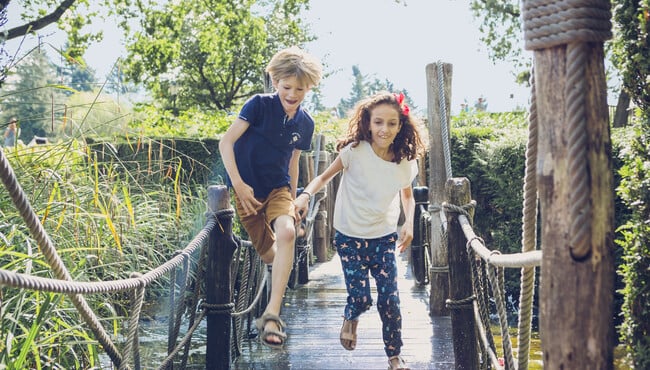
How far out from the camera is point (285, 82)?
156 inches

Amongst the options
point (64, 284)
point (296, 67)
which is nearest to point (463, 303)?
point (296, 67)

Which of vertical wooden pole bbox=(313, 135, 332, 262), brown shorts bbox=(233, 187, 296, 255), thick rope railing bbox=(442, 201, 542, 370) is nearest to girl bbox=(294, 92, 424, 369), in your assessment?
brown shorts bbox=(233, 187, 296, 255)

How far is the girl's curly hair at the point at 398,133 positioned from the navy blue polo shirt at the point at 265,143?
0.38 metres

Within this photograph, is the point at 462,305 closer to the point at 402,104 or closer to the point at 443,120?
the point at 402,104

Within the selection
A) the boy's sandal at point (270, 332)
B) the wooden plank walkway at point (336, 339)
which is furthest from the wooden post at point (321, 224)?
the boy's sandal at point (270, 332)

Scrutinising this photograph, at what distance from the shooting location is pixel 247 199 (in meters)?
3.97

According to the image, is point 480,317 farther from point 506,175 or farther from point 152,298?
point 506,175

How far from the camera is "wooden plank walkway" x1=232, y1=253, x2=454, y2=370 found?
4.66m

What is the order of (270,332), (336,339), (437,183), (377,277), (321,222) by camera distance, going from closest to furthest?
(270,332) < (377,277) < (336,339) < (437,183) < (321,222)

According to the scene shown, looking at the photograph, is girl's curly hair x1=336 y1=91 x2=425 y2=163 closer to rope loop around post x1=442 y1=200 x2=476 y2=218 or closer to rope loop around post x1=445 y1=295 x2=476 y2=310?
rope loop around post x1=442 y1=200 x2=476 y2=218

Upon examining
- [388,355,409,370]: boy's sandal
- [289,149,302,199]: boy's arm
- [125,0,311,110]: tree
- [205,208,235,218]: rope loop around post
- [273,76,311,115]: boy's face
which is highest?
[125,0,311,110]: tree

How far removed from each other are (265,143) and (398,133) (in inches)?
31.4

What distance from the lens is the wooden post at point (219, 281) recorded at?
4062mm

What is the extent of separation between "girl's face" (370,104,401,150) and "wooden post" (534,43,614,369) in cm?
248
